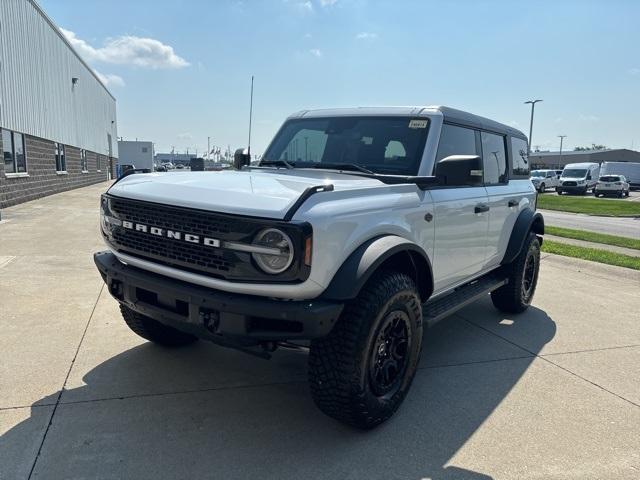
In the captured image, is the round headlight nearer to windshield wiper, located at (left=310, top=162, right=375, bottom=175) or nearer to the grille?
the grille

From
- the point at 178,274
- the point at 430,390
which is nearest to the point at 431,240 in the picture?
the point at 430,390

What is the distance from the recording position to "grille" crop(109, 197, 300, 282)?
2553 millimetres

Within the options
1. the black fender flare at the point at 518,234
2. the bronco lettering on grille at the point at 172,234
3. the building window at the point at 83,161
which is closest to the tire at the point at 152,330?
the bronco lettering on grille at the point at 172,234

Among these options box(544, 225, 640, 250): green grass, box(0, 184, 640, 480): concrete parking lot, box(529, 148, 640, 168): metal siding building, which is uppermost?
box(529, 148, 640, 168): metal siding building

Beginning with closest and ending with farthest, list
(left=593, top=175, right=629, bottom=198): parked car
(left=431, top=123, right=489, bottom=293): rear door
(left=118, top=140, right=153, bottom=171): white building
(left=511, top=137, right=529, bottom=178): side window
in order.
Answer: (left=431, top=123, right=489, bottom=293): rear door
(left=511, top=137, right=529, bottom=178): side window
(left=593, top=175, right=629, bottom=198): parked car
(left=118, top=140, right=153, bottom=171): white building

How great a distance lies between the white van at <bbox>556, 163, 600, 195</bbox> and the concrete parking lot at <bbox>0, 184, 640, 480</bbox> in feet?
115

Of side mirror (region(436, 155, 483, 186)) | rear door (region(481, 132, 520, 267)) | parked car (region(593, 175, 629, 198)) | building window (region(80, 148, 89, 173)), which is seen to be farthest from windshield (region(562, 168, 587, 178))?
side mirror (region(436, 155, 483, 186))

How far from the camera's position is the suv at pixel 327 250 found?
2545 millimetres

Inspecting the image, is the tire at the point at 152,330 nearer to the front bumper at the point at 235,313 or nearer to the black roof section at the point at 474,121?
the front bumper at the point at 235,313

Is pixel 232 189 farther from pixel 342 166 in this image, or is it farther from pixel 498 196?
pixel 498 196

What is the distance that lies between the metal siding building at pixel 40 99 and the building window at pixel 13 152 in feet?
0.62

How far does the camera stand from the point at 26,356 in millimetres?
3875

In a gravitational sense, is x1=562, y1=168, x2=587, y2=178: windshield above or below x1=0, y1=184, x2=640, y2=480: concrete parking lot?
above

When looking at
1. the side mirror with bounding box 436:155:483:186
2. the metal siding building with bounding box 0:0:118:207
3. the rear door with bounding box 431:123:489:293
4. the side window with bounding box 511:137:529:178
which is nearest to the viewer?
the side mirror with bounding box 436:155:483:186
